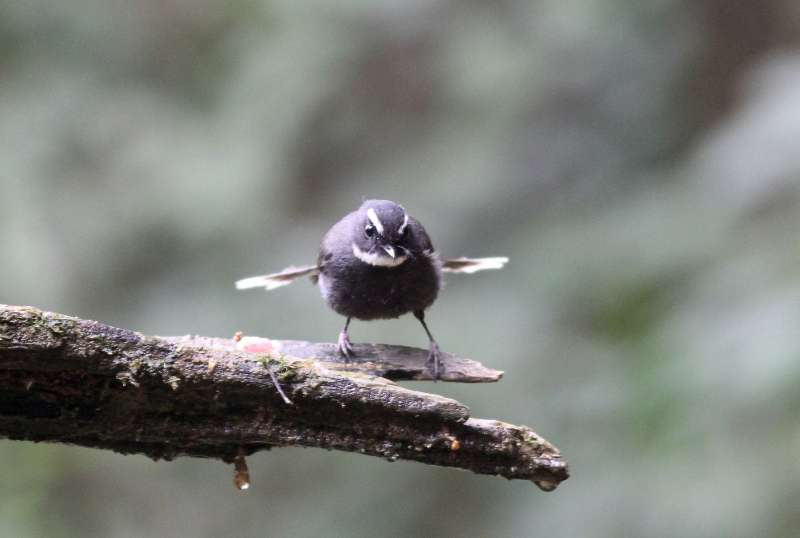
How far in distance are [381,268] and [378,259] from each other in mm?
69

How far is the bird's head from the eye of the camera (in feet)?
15.8

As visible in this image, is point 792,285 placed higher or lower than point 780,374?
higher

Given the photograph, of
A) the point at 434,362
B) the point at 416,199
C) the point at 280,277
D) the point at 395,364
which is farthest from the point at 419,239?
the point at 416,199

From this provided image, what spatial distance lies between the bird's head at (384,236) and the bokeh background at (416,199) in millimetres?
1301

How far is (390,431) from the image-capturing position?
2857 millimetres

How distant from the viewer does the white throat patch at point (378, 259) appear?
4840 mm

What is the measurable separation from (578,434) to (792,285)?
1681 mm

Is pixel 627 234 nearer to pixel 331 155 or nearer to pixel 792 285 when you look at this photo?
pixel 792 285

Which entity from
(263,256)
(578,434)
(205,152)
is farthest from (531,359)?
(205,152)

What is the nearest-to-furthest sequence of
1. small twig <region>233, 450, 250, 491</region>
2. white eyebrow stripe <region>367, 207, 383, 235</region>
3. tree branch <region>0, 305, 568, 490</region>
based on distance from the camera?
tree branch <region>0, 305, 568, 490</region> → small twig <region>233, 450, 250, 491</region> → white eyebrow stripe <region>367, 207, 383, 235</region>

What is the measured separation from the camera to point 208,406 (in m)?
2.70

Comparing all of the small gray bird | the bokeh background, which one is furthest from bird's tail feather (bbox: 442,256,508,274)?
the bokeh background

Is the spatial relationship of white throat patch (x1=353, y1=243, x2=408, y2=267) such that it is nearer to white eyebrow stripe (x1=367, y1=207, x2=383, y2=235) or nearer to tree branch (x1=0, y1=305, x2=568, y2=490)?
white eyebrow stripe (x1=367, y1=207, x2=383, y2=235)

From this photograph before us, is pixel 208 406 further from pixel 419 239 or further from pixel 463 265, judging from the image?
pixel 463 265
